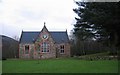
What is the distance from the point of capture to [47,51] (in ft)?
124

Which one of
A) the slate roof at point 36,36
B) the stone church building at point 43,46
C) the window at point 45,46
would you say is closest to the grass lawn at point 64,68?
the stone church building at point 43,46

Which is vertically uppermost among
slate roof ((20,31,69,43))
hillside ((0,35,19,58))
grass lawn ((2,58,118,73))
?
slate roof ((20,31,69,43))

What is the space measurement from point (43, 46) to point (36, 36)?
2.10 m

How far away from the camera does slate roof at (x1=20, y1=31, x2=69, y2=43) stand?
127ft

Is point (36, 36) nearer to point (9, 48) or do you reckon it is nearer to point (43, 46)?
point (43, 46)

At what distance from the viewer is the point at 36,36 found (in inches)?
1548

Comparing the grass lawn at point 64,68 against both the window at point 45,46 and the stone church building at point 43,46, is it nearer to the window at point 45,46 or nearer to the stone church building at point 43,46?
the stone church building at point 43,46

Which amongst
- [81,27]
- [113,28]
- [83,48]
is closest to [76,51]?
[83,48]

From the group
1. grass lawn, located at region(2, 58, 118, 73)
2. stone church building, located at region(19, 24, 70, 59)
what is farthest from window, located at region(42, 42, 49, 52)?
grass lawn, located at region(2, 58, 118, 73)

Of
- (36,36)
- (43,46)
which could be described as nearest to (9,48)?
(36,36)

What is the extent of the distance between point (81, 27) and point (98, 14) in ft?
23.9

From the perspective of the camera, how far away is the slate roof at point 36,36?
3878 centimetres

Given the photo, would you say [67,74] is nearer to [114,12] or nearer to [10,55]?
[114,12]

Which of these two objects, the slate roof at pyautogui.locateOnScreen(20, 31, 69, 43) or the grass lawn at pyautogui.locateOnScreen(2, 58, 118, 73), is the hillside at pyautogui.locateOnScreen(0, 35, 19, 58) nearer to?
the slate roof at pyautogui.locateOnScreen(20, 31, 69, 43)
